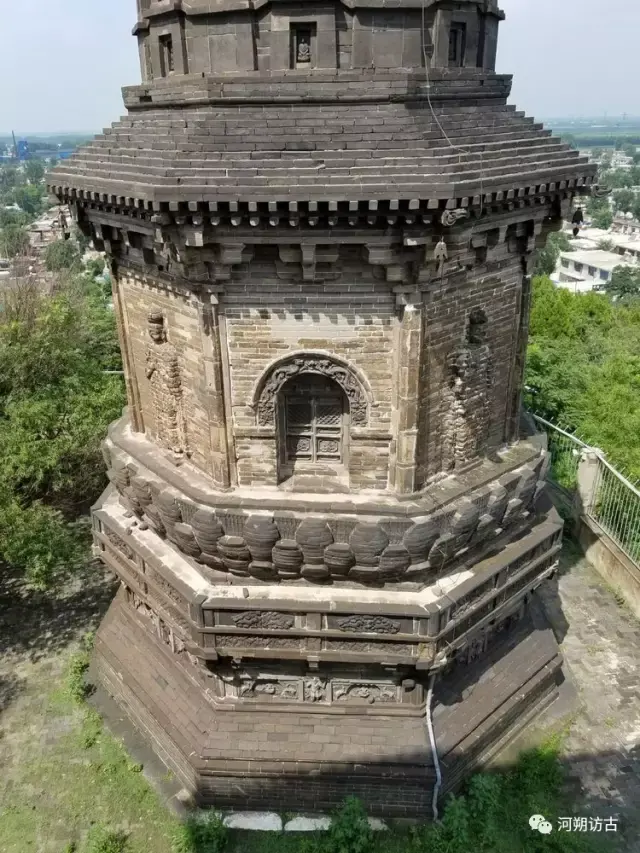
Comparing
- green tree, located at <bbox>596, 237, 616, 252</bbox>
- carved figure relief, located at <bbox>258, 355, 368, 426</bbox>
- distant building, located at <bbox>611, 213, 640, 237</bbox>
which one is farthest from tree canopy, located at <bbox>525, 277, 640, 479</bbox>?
distant building, located at <bbox>611, 213, 640, 237</bbox>

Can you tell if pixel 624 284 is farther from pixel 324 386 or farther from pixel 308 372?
pixel 308 372

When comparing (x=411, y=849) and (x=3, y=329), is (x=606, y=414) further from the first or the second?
(x=3, y=329)

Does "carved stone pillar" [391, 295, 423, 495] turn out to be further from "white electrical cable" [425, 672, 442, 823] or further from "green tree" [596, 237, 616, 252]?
"green tree" [596, 237, 616, 252]

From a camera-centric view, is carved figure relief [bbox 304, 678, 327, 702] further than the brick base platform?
Yes

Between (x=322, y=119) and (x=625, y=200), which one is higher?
(x=322, y=119)

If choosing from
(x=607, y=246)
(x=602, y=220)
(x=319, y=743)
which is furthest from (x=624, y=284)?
(x=602, y=220)

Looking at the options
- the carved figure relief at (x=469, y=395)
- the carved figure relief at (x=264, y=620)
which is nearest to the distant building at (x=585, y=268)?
the carved figure relief at (x=469, y=395)
